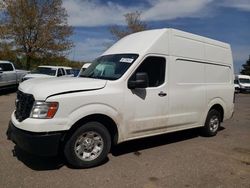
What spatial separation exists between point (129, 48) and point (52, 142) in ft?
8.79

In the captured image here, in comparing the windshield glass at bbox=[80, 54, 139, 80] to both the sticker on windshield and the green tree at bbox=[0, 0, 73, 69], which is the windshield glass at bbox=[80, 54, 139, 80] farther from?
the green tree at bbox=[0, 0, 73, 69]

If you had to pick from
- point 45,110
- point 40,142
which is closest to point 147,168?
point 40,142

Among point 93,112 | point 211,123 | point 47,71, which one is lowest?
point 211,123

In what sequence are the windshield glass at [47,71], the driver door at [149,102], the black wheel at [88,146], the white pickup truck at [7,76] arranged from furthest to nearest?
the windshield glass at [47,71] → the white pickup truck at [7,76] → the driver door at [149,102] → the black wheel at [88,146]

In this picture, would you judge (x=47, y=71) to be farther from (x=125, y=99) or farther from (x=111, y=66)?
(x=125, y=99)

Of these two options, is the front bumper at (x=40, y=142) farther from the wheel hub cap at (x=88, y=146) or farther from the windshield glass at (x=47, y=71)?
the windshield glass at (x=47, y=71)

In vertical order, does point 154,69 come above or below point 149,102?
above

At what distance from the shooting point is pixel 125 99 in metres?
5.85

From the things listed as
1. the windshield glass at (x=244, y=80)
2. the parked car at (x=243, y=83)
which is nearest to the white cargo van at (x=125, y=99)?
the parked car at (x=243, y=83)

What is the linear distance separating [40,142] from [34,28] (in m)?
26.2

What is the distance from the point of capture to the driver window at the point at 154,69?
6.37 metres

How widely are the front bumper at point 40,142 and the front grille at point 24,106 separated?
0.86 ft

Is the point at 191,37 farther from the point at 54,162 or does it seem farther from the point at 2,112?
the point at 2,112

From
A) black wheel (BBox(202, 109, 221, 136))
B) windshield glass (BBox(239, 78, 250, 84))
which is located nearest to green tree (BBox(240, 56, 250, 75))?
windshield glass (BBox(239, 78, 250, 84))
